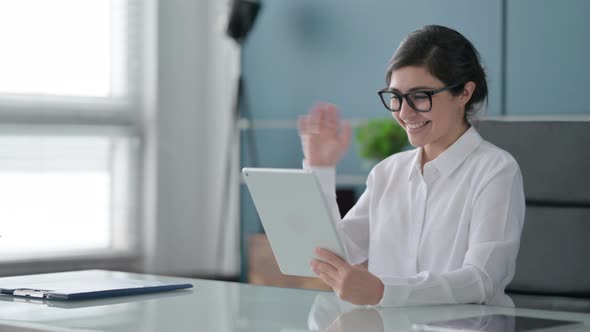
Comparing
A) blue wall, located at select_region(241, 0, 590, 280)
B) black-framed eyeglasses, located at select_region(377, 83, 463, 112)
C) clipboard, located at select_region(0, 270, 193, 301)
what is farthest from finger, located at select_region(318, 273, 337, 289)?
blue wall, located at select_region(241, 0, 590, 280)

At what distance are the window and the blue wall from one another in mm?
675

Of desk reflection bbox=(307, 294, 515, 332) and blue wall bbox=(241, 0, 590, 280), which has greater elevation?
blue wall bbox=(241, 0, 590, 280)

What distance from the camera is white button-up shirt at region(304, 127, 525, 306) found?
199 centimetres

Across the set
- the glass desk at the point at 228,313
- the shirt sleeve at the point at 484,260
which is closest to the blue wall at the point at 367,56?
the shirt sleeve at the point at 484,260

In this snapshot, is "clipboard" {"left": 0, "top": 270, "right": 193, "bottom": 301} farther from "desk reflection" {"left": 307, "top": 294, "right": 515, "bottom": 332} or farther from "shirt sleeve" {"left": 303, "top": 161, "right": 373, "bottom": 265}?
"shirt sleeve" {"left": 303, "top": 161, "right": 373, "bottom": 265}

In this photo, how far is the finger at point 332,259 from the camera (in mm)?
1840

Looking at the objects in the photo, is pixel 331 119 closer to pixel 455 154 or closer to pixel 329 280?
pixel 455 154

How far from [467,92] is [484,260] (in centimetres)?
47

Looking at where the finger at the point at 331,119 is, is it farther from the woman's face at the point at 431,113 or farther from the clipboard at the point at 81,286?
the clipboard at the point at 81,286

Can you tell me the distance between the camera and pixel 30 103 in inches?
195

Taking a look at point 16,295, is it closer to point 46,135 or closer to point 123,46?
point 46,135

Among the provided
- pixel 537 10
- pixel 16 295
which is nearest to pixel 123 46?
pixel 537 10

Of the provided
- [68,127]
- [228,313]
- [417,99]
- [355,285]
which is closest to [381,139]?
[68,127]

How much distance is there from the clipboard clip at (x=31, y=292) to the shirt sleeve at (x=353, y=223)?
2.64 feet
